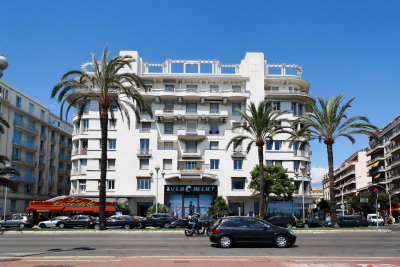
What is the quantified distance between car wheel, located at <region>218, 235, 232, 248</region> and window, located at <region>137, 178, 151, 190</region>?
4174 centimetres

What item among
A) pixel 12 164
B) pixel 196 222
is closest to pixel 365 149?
pixel 12 164

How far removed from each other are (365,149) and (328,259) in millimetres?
102923

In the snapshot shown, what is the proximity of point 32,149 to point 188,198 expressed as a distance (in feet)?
94.2

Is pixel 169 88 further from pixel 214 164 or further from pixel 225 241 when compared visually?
pixel 225 241

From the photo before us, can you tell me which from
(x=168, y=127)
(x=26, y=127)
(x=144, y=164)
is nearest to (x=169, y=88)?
(x=168, y=127)

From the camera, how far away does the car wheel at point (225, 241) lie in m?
19.0

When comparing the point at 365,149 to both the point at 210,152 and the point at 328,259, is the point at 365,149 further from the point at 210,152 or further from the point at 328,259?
the point at 328,259

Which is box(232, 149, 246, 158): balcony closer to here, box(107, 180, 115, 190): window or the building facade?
box(107, 180, 115, 190): window

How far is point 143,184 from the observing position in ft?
197

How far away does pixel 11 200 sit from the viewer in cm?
6259

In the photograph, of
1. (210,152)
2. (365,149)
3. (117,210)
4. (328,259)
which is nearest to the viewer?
(328,259)

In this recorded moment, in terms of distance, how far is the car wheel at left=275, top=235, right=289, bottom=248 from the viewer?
62.6 ft

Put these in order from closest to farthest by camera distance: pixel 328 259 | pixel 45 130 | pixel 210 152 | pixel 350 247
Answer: pixel 328 259
pixel 350 247
pixel 210 152
pixel 45 130

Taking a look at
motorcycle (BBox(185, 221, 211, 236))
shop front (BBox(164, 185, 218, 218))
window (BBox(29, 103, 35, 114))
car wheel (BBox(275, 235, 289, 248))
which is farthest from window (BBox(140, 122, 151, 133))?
car wheel (BBox(275, 235, 289, 248))
